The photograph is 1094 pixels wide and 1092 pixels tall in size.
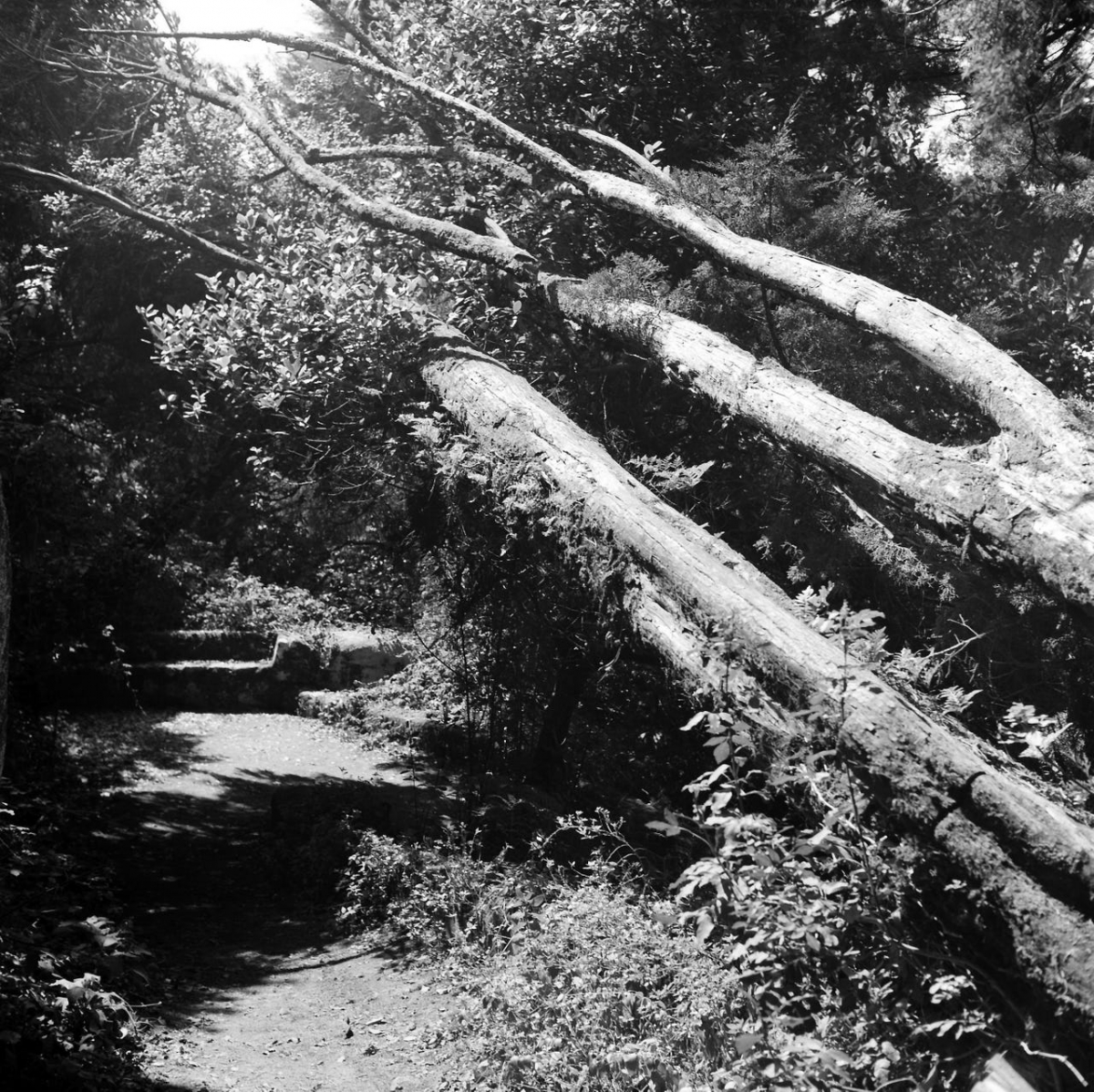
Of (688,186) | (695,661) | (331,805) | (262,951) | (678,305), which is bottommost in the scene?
(262,951)

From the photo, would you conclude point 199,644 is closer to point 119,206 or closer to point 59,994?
point 119,206

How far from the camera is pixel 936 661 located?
573 centimetres

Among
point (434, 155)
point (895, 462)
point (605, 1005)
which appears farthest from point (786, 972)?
point (434, 155)

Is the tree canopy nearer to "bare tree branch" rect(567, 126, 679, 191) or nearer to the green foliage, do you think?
"bare tree branch" rect(567, 126, 679, 191)

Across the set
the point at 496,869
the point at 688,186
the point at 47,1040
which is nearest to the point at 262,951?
the point at 496,869

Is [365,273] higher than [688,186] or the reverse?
the reverse

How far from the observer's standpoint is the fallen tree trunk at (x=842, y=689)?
3529 mm

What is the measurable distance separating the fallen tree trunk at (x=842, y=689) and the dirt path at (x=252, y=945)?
2692 mm

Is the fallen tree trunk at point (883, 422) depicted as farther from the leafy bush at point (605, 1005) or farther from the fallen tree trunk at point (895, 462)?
the leafy bush at point (605, 1005)

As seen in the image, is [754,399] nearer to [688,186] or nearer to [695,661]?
[695,661]

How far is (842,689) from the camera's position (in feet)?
12.7

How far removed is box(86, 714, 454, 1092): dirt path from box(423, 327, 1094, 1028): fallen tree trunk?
106 inches

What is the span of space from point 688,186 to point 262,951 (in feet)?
21.4

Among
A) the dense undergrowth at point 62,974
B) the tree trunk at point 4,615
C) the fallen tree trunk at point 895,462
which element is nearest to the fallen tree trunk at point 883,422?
the fallen tree trunk at point 895,462
